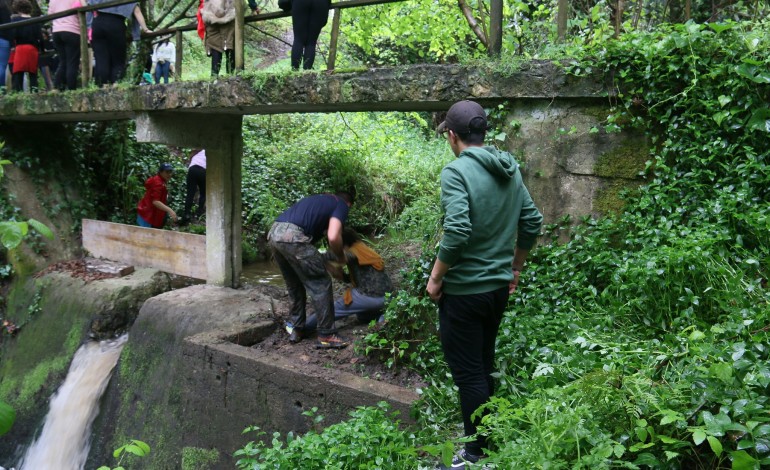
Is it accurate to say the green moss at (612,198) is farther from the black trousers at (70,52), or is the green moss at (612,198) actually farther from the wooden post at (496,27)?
the black trousers at (70,52)

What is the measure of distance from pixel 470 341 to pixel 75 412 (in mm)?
5493

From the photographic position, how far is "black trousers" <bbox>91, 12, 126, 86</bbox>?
757 centimetres

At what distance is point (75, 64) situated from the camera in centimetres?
813

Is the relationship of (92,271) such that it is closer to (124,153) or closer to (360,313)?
(124,153)

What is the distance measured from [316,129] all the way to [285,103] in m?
8.18

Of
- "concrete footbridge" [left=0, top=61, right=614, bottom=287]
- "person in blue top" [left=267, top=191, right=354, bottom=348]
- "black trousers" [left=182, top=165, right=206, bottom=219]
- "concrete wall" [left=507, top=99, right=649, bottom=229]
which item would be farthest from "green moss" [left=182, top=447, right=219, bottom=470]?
"black trousers" [left=182, top=165, right=206, bottom=219]

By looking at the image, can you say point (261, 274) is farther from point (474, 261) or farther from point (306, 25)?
point (474, 261)

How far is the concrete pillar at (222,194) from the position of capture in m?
7.49

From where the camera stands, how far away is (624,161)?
175 inches

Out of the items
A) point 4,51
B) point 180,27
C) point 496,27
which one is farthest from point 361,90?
point 4,51

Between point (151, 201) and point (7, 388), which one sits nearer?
point (7, 388)

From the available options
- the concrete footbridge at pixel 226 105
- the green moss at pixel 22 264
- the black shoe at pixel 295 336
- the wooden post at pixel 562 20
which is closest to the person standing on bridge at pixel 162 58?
the concrete footbridge at pixel 226 105

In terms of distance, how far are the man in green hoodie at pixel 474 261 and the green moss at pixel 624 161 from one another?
1.39m

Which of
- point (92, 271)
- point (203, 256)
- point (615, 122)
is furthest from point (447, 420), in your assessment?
point (92, 271)
